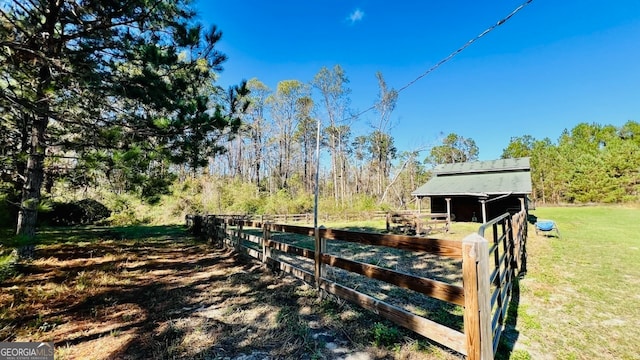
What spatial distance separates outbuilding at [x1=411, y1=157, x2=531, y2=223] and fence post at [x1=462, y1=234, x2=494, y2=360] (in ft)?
53.0

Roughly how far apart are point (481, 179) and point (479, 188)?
2.38 m

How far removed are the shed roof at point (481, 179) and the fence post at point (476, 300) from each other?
15.8m

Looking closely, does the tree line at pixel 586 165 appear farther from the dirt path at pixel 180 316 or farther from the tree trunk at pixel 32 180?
the tree trunk at pixel 32 180

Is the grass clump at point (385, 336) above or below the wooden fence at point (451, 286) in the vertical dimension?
below

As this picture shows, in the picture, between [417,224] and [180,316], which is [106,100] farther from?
[417,224]

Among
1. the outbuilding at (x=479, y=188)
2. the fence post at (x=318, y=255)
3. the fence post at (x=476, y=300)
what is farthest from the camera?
the outbuilding at (x=479, y=188)

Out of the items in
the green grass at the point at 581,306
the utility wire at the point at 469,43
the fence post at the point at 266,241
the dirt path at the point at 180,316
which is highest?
the utility wire at the point at 469,43

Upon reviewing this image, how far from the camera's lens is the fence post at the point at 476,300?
1.96 meters

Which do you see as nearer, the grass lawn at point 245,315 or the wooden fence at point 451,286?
the wooden fence at point 451,286

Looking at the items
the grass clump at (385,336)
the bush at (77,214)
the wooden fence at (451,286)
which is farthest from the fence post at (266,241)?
the bush at (77,214)

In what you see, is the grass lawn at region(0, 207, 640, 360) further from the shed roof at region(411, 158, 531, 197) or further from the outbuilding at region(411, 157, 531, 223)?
the outbuilding at region(411, 157, 531, 223)

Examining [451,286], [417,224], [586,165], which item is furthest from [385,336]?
[586,165]

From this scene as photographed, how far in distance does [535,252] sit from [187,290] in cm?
907

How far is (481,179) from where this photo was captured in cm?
1983
